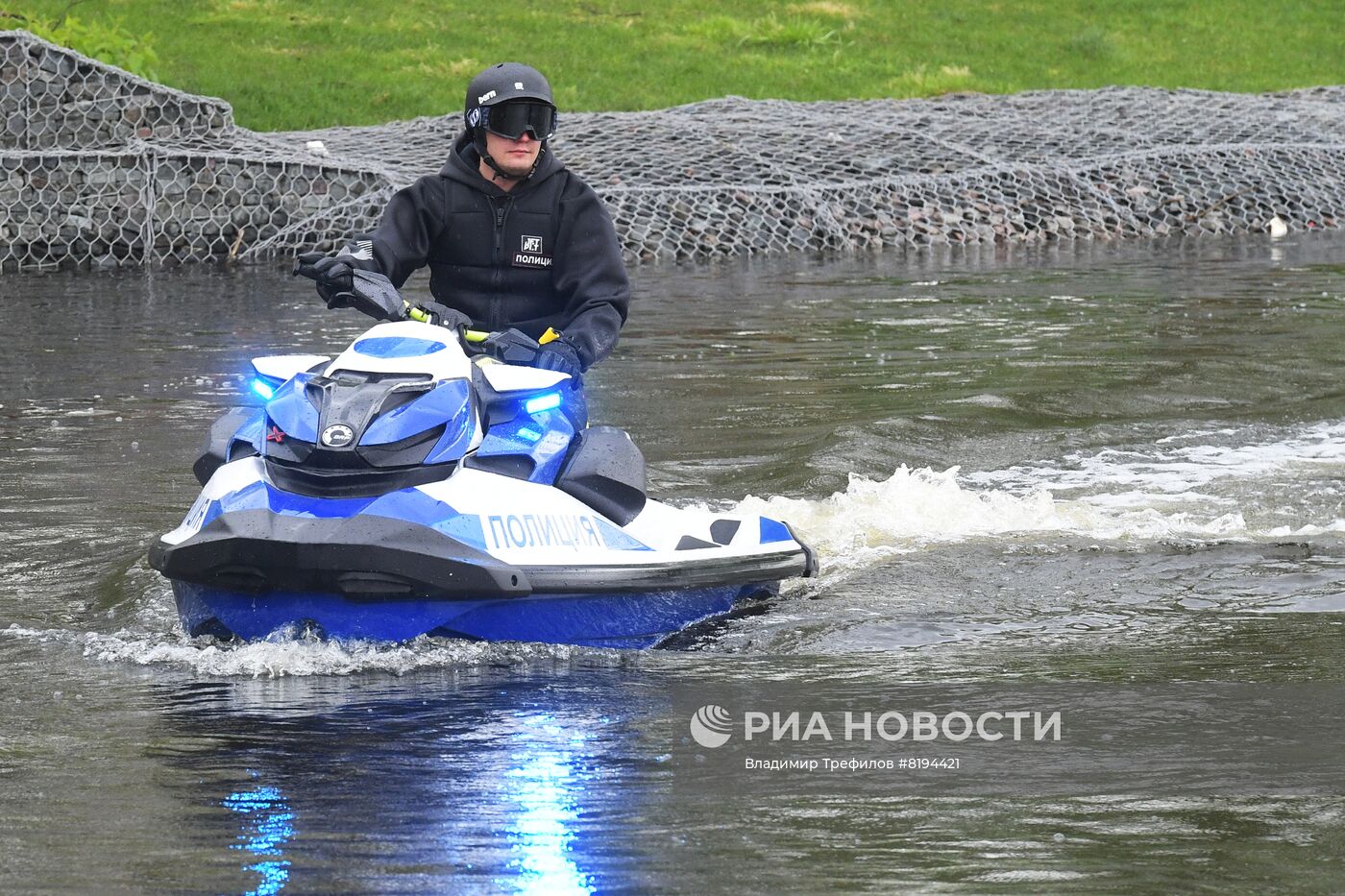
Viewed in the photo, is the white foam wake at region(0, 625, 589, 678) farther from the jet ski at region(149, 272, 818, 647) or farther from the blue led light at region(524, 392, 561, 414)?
the blue led light at region(524, 392, 561, 414)

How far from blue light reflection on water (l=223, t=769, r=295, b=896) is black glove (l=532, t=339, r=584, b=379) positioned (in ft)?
7.46

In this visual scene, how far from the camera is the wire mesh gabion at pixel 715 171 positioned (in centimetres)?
2070

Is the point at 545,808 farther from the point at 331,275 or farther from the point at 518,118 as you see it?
the point at 518,118

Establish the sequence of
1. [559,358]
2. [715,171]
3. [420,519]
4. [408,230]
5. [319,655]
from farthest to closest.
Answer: [715,171]
[408,230]
[559,358]
[319,655]
[420,519]

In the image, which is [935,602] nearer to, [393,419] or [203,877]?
[393,419]

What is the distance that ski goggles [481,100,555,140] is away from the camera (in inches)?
280

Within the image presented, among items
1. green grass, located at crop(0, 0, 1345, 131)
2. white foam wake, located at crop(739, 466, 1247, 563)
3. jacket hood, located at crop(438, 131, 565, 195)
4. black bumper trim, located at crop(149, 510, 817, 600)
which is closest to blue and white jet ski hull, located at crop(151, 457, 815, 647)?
black bumper trim, located at crop(149, 510, 817, 600)

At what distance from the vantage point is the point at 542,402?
256 inches

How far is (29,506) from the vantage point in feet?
28.7

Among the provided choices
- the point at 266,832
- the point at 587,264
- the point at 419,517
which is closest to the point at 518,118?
the point at 587,264

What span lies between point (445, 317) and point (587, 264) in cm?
83

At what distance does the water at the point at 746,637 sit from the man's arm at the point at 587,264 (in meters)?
1.28

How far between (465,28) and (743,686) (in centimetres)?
2969

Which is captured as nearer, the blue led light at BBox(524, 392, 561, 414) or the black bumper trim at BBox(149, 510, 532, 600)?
the black bumper trim at BBox(149, 510, 532, 600)
